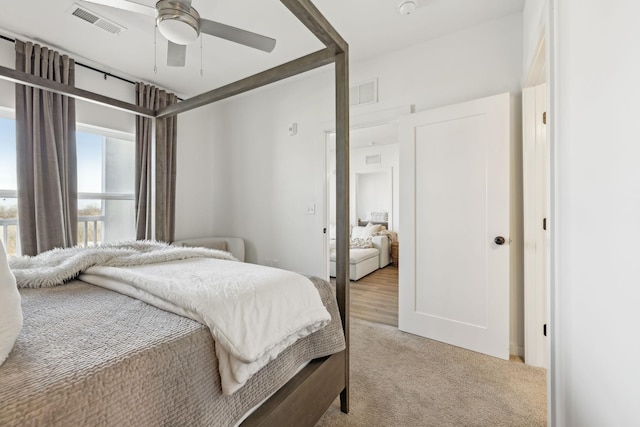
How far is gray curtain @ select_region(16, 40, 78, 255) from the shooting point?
89.4 inches

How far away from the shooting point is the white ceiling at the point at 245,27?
2.01 meters

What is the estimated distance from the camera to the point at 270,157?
345 cm

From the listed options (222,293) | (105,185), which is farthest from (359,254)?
(222,293)

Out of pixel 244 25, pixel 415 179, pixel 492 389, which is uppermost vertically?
pixel 244 25

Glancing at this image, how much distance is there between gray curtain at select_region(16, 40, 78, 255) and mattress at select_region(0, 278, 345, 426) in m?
1.83

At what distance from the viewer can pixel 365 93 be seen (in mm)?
2748

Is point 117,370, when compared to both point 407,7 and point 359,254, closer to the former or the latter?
point 407,7

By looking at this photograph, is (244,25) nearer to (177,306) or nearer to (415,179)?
(415,179)

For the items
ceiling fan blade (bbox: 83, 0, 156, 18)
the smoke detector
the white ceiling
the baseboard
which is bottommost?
the baseboard

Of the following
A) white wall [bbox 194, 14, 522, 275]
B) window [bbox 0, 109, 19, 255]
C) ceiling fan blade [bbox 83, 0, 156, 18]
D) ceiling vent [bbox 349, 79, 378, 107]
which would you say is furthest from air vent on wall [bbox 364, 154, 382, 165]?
window [bbox 0, 109, 19, 255]

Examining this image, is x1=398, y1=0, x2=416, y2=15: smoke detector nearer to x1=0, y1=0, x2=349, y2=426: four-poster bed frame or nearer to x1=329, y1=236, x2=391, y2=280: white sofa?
x1=0, y1=0, x2=349, y2=426: four-poster bed frame

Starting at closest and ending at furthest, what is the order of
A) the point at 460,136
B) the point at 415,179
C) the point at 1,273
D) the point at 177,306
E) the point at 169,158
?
the point at 1,273, the point at 177,306, the point at 460,136, the point at 415,179, the point at 169,158

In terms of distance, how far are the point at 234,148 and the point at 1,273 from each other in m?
3.26

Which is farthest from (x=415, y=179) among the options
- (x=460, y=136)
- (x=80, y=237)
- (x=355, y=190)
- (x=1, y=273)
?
(x=355, y=190)
